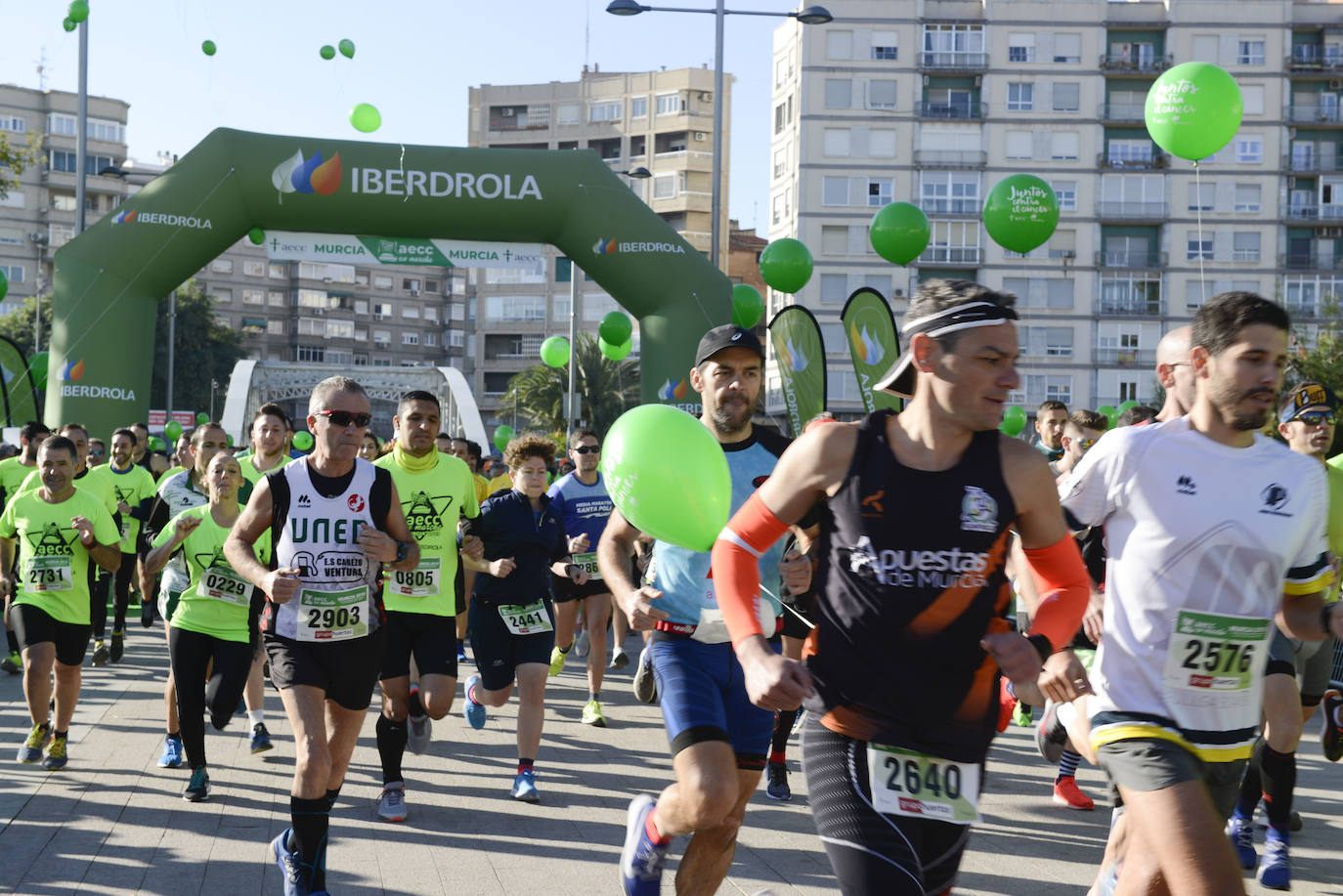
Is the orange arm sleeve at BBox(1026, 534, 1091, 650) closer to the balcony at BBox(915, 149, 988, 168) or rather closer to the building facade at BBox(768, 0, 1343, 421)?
the building facade at BBox(768, 0, 1343, 421)

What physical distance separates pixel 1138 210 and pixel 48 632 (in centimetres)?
6524

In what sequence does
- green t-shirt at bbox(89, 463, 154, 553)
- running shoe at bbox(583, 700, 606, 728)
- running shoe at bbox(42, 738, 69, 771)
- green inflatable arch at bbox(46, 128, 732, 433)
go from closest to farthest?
running shoe at bbox(42, 738, 69, 771) → running shoe at bbox(583, 700, 606, 728) → green t-shirt at bbox(89, 463, 154, 553) → green inflatable arch at bbox(46, 128, 732, 433)

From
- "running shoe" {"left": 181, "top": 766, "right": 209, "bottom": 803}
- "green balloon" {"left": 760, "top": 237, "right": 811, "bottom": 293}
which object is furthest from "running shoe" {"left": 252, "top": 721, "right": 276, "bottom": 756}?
"green balloon" {"left": 760, "top": 237, "right": 811, "bottom": 293}

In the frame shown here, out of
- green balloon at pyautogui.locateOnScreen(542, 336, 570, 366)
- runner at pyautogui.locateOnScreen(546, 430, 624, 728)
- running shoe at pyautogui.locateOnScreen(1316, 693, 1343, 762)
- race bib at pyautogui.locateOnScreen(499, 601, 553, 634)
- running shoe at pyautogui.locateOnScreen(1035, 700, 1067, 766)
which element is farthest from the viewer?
green balloon at pyautogui.locateOnScreen(542, 336, 570, 366)

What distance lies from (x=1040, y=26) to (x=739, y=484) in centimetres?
6737

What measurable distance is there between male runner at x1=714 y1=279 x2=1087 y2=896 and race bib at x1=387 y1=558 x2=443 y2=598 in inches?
166

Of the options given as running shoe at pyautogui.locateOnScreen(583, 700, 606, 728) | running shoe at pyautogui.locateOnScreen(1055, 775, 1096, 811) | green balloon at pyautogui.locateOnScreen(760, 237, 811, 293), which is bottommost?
running shoe at pyautogui.locateOnScreen(583, 700, 606, 728)

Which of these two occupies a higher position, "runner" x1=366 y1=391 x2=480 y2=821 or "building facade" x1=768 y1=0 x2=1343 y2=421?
"building facade" x1=768 y1=0 x2=1343 y2=421

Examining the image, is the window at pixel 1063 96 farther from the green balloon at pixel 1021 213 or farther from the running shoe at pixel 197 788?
A: the running shoe at pixel 197 788

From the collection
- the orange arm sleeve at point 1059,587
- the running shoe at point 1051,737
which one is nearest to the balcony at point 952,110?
the running shoe at point 1051,737

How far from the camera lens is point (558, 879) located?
5.95 metres

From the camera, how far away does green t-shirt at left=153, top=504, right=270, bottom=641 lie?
7.64 metres

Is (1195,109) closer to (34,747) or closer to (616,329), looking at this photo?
(34,747)

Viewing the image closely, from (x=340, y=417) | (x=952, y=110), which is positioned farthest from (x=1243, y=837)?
(x=952, y=110)
